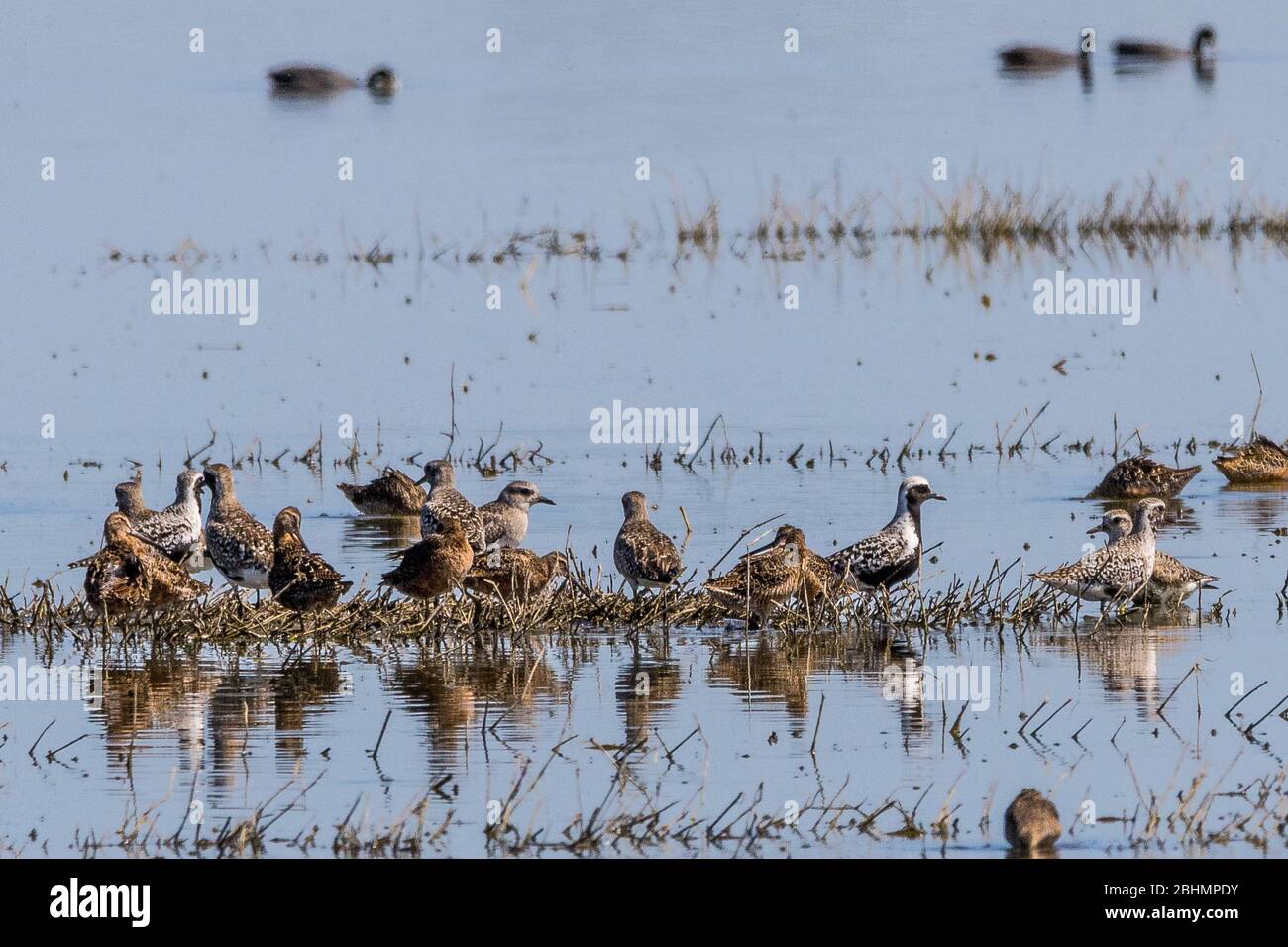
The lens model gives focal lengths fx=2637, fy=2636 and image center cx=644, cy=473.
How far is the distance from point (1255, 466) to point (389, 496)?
658 centimetres

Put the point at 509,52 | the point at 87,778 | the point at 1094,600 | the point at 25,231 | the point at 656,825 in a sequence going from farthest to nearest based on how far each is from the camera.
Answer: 1. the point at 509,52
2. the point at 25,231
3. the point at 1094,600
4. the point at 87,778
5. the point at 656,825

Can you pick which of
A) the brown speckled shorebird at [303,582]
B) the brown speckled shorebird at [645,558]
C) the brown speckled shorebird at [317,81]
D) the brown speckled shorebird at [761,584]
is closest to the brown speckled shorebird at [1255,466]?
the brown speckled shorebird at [645,558]

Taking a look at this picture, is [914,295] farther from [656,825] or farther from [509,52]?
[509,52]

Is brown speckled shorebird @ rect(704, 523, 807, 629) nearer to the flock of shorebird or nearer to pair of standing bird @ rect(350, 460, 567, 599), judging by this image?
the flock of shorebird

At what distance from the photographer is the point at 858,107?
61.8 m

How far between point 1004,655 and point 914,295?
19.2 metres

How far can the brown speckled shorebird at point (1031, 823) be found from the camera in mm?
9688

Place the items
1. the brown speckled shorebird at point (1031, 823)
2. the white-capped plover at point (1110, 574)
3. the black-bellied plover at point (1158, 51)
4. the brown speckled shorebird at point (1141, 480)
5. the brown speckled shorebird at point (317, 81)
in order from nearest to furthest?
the brown speckled shorebird at point (1031, 823)
the white-capped plover at point (1110, 574)
the brown speckled shorebird at point (1141, 480)
the brown speckled shorebird at point (317, 81)
the black-bellied plover at point (1158, 51)

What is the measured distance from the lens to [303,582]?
1386cm

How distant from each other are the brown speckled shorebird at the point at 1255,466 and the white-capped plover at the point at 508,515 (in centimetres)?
578

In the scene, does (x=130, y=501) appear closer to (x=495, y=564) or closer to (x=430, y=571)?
(x=495, y=564)

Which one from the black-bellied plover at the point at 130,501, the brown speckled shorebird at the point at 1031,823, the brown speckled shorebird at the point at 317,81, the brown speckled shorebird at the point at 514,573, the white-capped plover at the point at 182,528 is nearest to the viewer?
the brown speckled shorebird at the point at 1031,823

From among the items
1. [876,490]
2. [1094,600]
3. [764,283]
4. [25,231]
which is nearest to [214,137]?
[25,231]

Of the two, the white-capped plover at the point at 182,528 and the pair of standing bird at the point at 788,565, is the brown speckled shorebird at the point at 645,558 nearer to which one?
the pair of standing bird at the point at 788,565
